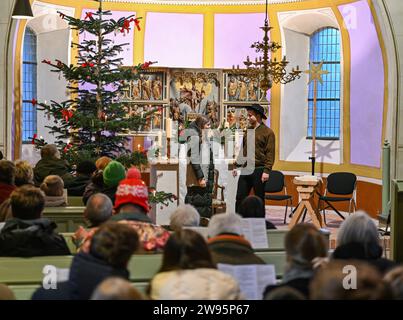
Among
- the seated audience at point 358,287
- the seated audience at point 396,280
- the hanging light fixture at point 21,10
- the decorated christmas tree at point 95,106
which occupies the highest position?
the hanging light fixture at point 21,10

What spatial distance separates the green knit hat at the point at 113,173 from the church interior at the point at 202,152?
0.6 inches

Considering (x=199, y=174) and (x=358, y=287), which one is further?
(x=199, y=174)

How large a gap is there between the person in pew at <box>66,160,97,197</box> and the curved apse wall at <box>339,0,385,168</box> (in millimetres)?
6673

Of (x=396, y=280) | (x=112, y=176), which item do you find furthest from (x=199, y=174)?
(x=396, y=280)

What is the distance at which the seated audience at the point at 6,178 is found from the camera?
8.09 meters

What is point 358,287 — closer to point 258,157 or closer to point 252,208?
point 252,208

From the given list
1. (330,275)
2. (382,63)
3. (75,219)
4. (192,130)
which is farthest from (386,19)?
(330,275)

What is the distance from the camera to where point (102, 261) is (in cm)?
439

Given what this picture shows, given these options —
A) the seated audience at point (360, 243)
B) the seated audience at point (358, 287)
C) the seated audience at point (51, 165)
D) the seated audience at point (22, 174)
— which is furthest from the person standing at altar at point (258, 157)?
the seated audience at point (358, 287)

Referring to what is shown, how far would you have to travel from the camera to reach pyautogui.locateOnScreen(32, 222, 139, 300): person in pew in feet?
14.2

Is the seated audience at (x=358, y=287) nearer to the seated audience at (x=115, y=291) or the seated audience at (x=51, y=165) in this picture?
the seated audience at (x=115, y=291)

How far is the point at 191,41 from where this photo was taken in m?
17.7

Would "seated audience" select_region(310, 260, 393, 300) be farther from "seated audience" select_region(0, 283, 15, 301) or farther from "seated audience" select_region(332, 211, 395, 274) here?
"seated audience" select_region(332, 211, 395, 274)

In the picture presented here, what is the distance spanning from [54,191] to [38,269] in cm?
313
